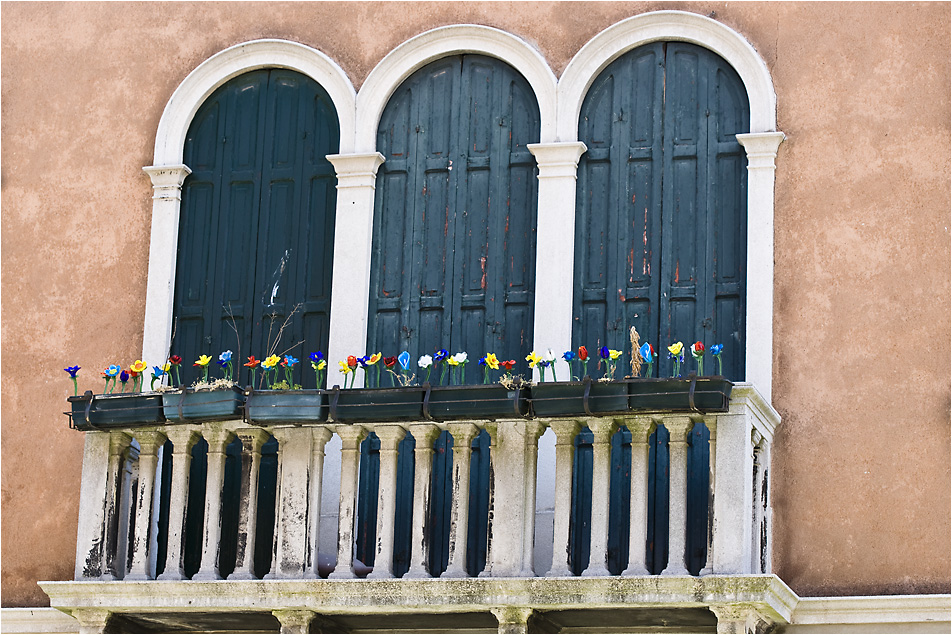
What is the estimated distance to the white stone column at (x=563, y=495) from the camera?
1101 cm

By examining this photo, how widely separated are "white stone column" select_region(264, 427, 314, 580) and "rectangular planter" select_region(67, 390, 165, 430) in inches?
32.1

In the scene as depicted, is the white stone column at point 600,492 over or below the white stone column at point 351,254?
below

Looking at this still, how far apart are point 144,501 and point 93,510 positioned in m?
0.35

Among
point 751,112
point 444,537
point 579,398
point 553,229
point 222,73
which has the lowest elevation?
point 444,537

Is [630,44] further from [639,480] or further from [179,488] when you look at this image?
[179,488]

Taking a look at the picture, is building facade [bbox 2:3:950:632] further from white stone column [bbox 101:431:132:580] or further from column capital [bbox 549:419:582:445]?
column capital [bbox 549:419:582:445]

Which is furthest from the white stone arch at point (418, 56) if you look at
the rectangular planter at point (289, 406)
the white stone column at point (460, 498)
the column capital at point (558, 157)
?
the white stone column at point (460, 498)

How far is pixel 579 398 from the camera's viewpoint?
10.9m

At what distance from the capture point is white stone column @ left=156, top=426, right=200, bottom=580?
11.7 m

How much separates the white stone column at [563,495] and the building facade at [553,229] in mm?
180

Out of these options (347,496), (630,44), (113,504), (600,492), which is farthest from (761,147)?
(113,504)

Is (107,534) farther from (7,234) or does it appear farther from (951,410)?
(951,410)

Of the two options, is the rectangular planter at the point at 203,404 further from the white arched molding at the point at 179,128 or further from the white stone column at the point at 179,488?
the white arched molding at the point at 179,128

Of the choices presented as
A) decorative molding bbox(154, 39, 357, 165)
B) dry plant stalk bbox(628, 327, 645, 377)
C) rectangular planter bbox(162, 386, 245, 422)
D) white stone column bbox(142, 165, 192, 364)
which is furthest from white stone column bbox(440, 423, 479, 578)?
decorative molding bbox(154, 39, 357, 165)
